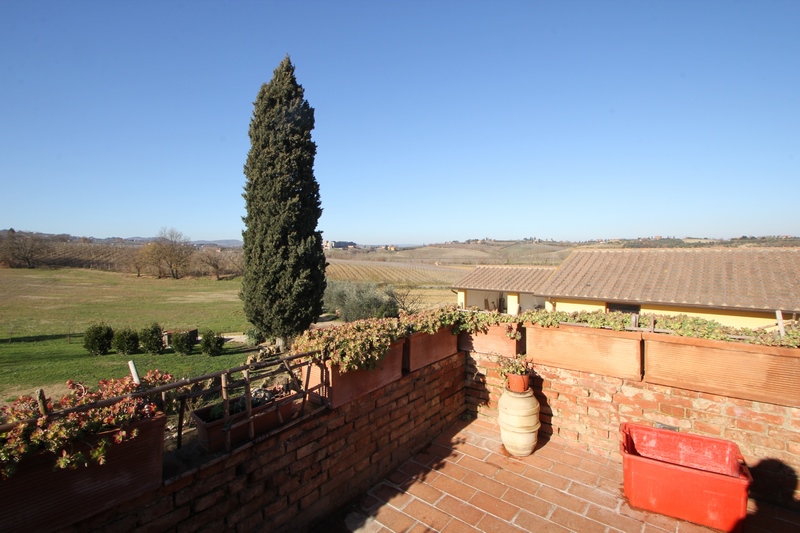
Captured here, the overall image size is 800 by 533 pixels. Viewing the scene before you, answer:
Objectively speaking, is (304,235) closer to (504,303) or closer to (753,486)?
(753,486)

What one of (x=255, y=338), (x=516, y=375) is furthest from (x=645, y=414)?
(x=255, y=338)

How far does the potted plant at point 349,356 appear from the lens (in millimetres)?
3088

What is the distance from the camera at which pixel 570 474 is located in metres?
3.72

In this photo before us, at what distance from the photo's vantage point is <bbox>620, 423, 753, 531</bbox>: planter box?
2867 mm

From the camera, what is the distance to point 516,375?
4027mm

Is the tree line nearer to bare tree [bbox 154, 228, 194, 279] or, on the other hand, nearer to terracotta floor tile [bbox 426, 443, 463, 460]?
bare tree [bbox 154, 228, 194, 279]

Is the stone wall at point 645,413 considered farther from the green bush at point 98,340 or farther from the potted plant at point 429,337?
the green bush at point 98,340

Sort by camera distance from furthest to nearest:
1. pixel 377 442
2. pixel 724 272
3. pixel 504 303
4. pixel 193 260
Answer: pixel 193 260, pixel 504 303, pixel 724 272, pixel 377 442

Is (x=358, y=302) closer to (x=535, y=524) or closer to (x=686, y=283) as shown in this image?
(x=686, y=283)

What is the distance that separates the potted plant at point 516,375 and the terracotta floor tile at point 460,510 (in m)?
1.27

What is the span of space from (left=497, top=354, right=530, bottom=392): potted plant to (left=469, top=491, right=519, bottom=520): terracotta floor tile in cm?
110

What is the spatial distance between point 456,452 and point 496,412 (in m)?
0.87

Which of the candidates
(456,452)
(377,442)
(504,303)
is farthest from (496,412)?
(504,303)

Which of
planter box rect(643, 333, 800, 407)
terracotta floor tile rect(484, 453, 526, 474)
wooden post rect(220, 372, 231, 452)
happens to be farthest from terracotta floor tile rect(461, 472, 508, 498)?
wooden post rect(220, 372, 231, 452)
